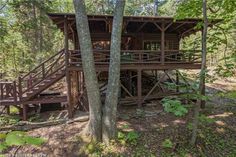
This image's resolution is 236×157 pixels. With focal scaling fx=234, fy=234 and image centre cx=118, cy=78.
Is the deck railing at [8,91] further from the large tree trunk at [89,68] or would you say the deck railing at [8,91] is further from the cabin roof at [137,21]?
the large tree trunk at [89,68]

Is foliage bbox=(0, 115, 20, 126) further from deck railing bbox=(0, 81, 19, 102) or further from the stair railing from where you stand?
the stair railing

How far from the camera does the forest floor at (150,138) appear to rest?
834 centimetres

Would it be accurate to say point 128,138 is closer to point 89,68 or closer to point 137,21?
point 89,68

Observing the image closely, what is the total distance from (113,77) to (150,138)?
9.16 feet

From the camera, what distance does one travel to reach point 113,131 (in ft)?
28.4

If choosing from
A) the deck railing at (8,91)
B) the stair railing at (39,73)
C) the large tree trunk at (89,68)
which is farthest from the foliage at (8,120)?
the large tree trunk at (89,68)

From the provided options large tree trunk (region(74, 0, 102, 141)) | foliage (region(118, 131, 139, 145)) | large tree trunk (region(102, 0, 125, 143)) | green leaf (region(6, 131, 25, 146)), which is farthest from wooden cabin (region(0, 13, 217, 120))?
green leaf (region(6, 131, 25, 146))

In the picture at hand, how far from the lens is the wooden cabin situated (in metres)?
11.6

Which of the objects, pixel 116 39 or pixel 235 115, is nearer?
pixel 116 39

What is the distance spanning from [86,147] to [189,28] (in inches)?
405

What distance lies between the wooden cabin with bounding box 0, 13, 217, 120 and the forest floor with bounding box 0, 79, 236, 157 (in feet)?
6.12

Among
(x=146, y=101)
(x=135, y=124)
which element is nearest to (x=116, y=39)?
(x=135, y=124)

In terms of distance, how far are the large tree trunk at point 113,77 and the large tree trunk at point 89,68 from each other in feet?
0.89

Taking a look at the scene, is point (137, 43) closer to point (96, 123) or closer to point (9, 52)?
point (96, 123)
